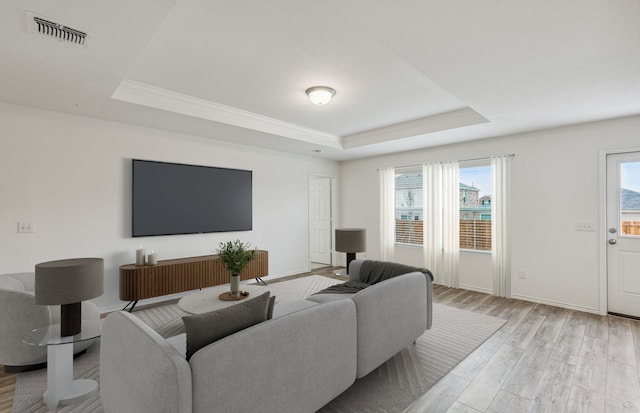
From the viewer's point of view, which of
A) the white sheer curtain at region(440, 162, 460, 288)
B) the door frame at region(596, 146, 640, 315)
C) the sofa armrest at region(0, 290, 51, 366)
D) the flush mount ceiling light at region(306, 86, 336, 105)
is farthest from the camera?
the white sheer curtain at region(440, 162, 460, 288)

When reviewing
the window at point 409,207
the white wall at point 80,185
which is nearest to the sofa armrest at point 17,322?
the white wall at point 80,185

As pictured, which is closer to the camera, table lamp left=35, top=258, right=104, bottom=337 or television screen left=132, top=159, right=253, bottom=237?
table lamp left=35, top=258, right=104, bottom=337

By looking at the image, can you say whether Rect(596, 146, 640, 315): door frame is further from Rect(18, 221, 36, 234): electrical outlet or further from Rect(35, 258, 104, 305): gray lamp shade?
Rect(18, 221, 36, 234): electrical outlet

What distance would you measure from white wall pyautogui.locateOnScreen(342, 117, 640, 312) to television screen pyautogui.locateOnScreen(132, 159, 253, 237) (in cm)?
388

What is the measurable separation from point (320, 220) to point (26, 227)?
5.05 m

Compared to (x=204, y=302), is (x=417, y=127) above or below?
above

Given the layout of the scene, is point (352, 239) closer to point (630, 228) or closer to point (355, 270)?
point (355, 270)

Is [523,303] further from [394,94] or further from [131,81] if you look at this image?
[131,81]

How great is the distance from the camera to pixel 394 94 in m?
3.55

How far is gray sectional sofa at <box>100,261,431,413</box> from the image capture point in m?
1.31

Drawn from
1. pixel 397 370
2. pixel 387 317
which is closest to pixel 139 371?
pixel 387 317

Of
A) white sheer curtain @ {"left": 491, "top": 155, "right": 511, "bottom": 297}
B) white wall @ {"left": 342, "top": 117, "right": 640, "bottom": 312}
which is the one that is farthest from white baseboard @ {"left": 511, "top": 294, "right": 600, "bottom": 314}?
white sheer curtain @ {"left": 491, "top": 155, "right": 511, "bottom": 297}

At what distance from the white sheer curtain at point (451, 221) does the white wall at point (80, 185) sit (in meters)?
3.57

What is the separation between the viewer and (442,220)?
5.38 meters
